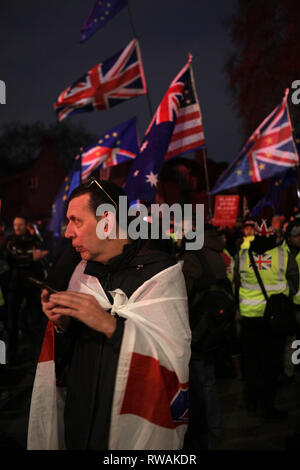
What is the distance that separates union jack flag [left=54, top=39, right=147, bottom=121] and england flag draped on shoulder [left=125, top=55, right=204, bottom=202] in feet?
5.99

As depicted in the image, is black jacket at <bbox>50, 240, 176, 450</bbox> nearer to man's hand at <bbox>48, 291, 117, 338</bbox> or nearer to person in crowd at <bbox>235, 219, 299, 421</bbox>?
man's hand at <bbox>48, 291, 117, 338</bbox>

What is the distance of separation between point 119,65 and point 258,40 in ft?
39.9

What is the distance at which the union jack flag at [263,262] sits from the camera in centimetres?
506

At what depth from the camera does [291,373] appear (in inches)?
238

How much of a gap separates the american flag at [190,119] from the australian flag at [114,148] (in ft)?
6.01

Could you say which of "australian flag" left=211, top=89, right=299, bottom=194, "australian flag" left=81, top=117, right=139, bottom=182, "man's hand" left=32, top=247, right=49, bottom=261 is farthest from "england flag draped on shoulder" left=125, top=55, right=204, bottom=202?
"man's hand" left=32, top=247, right=49, bottom=261

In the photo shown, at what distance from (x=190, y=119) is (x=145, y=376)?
6288 mm

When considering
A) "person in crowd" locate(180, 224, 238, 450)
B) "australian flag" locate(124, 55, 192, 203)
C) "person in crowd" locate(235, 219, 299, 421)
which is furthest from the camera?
"australian flag" locate(124, 55, 192, 203)

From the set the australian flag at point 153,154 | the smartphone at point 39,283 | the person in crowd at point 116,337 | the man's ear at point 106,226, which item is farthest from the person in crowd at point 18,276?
the smartphone at point 39,283

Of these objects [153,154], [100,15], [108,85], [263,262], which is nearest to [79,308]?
[263,262]

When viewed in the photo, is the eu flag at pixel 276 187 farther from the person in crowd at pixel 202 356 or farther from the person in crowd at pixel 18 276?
the person in crowd at pixel 202 356

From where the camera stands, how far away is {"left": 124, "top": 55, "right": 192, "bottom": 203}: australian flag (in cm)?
601
